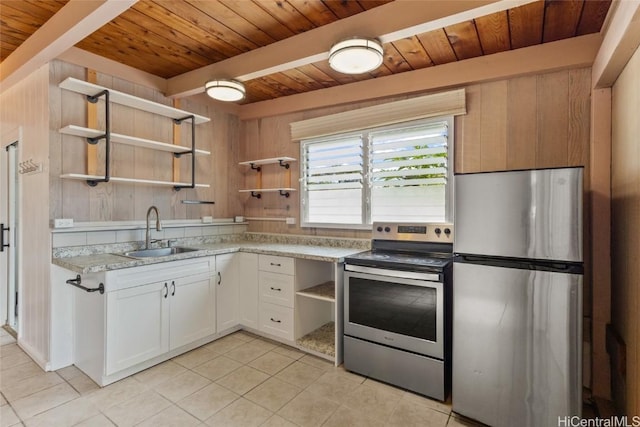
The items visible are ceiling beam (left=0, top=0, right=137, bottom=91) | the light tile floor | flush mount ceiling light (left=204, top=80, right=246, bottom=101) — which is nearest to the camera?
ceiling beam (left=0, top=0, right=137, bottom=91)

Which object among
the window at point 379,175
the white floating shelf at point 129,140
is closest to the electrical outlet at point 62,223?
the white floating shelf at point 129,140

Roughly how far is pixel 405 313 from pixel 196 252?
183cm

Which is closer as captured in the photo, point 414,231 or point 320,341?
point 414,231

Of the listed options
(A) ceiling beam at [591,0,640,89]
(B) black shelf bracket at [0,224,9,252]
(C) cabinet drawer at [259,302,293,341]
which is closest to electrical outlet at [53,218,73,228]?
(B) black shelf bracket at [0,224,9,252]

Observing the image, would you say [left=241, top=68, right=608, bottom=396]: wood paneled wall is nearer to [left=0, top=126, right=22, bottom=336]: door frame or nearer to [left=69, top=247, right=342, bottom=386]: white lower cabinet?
[left=69, top=247, right=342, bottom=386]: white lower cabinet

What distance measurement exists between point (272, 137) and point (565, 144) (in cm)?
285

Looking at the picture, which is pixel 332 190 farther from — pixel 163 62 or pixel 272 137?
pixel 163 62

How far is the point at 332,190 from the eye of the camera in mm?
3371

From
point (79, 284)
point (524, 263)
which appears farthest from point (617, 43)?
point (79, 284)

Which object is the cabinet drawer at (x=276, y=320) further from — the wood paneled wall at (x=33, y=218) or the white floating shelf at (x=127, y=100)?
the white floating shelf at (x=127, y=100)

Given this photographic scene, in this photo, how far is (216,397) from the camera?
7.05 ft

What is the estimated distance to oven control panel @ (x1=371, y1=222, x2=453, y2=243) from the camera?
2.55 metres

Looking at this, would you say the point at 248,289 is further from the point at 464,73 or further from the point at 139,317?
the point at 464,73

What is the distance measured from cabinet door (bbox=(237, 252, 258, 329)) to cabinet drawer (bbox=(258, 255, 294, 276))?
0.09 m
